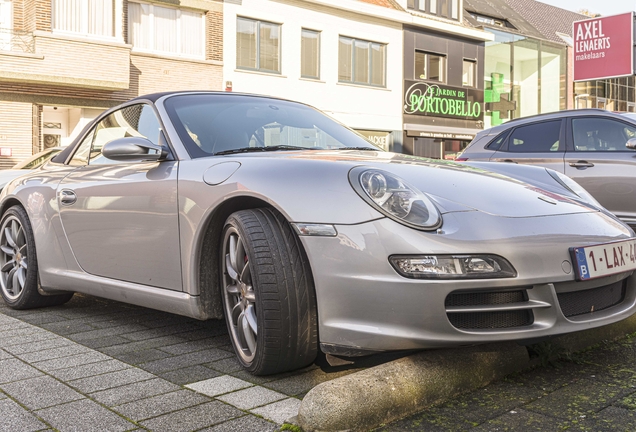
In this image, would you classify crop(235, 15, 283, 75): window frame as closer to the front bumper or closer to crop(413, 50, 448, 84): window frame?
crop(413, 50, 448, 84): window frame

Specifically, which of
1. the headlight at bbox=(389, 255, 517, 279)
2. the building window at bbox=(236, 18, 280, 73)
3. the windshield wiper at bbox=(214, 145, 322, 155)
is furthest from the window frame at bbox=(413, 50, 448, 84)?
the headlight at bbox=(389, 255, 517, 279)

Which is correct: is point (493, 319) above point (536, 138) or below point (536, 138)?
below

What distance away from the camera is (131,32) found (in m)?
19.1

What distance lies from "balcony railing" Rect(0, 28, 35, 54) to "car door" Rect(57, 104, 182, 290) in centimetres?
1350

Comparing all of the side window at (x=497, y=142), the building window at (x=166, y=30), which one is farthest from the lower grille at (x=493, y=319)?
the building window at (x=166, y=30)

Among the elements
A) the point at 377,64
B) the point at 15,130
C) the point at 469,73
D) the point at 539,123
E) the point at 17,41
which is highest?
the point at 469,73

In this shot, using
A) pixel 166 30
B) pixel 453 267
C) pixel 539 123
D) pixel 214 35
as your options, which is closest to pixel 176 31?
pixel 166 30

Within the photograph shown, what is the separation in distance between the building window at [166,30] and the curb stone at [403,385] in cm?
1791

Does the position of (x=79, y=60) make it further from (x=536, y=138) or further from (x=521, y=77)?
(x=521, y=77)

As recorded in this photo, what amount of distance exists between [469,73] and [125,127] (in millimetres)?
26671

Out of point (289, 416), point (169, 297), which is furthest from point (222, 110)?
point (289, 416)

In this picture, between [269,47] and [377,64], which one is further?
[377,64]

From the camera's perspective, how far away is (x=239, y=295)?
3258 mm

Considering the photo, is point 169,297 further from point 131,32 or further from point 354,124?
point 354,124
